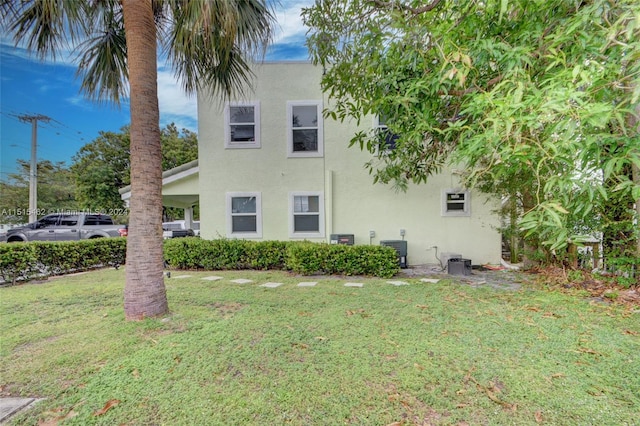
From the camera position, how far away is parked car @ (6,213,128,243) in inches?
472

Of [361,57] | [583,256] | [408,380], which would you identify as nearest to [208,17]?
[361,57]

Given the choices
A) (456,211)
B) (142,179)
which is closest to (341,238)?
(456,211)

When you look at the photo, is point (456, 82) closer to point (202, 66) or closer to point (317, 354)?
point (317, 354)

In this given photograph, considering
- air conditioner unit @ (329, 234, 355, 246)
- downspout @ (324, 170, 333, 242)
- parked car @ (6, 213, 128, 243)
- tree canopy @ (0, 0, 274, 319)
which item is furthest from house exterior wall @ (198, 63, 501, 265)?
parked car @ (6, 213, 128, 243)

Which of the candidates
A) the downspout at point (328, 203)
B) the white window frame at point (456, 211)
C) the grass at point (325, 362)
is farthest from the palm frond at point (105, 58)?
the white window frame at point (456, 211)

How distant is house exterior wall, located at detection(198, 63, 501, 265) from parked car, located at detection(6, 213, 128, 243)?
20.3ft

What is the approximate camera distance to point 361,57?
417 centimetres

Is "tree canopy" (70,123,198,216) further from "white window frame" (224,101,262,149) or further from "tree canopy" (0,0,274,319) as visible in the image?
"tree canopy" (0,0,274,319)

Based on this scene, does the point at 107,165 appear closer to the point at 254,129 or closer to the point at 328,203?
the point at 254,129

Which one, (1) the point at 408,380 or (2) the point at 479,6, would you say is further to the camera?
(2) the point at 479,6

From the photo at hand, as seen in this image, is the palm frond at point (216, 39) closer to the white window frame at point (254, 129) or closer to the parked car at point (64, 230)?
the white window frame at point (254, 129)

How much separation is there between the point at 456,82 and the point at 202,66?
434 centimetres

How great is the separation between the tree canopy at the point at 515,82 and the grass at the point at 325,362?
4.47 feet

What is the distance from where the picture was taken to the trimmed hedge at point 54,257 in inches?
248
